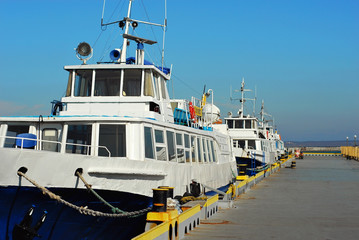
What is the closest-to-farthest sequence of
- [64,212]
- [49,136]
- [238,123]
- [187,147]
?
1. [64,212]
2. [49,136]
3. [187,147]
4. [238,123]

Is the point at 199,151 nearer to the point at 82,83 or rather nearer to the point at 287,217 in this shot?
the point at 287,217

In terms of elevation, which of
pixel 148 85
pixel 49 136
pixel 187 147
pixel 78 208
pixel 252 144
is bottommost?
pixel 78 208

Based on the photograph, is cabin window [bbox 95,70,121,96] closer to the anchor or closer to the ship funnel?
the ship funnel

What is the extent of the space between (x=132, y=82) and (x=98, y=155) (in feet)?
11.9

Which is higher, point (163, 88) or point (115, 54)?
point (115, 54)

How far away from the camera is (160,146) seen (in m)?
13.7

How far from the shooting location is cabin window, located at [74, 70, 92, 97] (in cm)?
1500

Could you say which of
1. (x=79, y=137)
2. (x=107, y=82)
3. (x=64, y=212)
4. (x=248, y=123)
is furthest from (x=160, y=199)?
(x=248, y=123)

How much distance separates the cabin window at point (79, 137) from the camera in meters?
12.4

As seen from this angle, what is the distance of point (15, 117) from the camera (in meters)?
12.9

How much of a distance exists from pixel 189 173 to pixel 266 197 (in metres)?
5.22

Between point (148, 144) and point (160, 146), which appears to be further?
point (160, 146)

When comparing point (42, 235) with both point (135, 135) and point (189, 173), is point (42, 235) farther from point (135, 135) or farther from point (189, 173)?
point (189, 173)

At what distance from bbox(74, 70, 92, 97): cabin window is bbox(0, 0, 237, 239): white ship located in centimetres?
3
